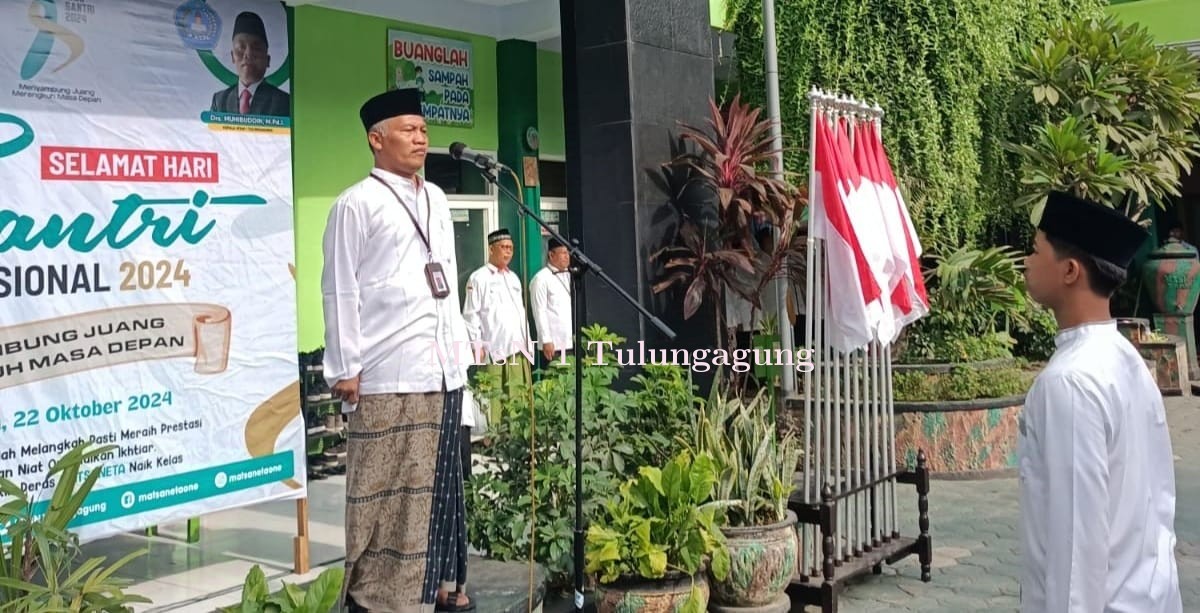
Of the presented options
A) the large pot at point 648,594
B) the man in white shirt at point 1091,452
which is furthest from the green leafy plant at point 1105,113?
the man in white shirt at point 1091,452

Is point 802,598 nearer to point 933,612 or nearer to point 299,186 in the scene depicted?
point 933,612

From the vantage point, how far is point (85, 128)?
175 inches

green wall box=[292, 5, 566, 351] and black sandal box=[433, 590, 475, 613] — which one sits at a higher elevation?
green wall box=[292, 5, 566, 351]

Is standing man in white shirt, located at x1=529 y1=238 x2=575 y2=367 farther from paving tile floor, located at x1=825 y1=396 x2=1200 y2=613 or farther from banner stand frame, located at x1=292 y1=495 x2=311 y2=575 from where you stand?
banner stand frame, located at x1=292 y1=495 x2=311 y2=575

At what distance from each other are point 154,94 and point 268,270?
0.98 metres

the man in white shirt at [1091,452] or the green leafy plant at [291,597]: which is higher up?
Result: the man in white shirt at [1091,452]

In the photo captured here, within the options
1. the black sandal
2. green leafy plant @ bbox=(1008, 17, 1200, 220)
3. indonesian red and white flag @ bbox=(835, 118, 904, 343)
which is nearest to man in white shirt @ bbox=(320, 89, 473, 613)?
the black sandal

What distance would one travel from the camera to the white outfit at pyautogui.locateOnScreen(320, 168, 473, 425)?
11.4ft

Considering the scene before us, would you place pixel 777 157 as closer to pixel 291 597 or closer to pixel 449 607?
pixel 449 607

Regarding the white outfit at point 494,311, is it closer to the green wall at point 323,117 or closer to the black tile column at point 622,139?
the green wall at point 323,117

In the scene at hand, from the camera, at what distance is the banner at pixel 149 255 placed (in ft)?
13.9

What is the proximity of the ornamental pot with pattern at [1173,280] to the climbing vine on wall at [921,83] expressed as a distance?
12.3 feet

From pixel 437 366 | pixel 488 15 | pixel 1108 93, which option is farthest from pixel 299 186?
pixel 1108 93

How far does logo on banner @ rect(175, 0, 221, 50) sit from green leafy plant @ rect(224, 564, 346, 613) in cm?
287
